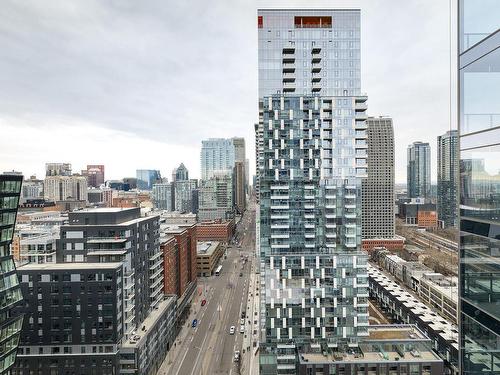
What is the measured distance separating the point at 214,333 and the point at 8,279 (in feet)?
176

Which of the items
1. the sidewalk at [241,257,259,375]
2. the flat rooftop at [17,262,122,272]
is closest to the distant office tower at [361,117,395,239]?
the sidewalk at [241,257,259,375]

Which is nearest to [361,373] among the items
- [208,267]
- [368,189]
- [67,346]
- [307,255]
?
[307,255]

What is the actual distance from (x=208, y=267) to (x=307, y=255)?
285 ft

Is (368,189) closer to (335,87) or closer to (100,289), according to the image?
(335,87)

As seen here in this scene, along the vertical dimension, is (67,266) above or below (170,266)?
above

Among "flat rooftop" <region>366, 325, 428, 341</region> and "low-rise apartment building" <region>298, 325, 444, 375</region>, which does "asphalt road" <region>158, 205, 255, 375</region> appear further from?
"flat rooftop" <region>366, 325, 428, 341</region>

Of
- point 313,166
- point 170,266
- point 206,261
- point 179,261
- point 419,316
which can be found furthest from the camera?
point 206,261

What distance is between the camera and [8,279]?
41375 mm

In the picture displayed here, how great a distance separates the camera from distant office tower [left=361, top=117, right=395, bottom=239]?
183 metres

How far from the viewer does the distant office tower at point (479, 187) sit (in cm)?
936

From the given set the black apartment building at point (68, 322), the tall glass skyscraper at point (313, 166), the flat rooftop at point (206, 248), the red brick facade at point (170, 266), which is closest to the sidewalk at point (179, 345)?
the red brick facade at point (170, 266)

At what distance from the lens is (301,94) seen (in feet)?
191

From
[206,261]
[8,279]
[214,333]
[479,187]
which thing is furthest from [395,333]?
[206,261]

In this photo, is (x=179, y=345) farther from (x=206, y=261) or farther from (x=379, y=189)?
(x=379, y=189)
